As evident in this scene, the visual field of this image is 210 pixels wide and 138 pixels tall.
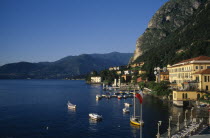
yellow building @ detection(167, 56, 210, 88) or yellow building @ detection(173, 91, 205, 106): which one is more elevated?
yellow building @ detection(167, 56, 210, 88)

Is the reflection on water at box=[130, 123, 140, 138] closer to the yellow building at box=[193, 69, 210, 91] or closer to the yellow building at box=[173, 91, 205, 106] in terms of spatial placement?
the yellow building at box=[173, 91, 205, 106]

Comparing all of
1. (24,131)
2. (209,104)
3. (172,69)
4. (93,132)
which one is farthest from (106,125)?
(172,69)

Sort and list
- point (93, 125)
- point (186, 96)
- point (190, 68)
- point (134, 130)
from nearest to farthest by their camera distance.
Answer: point (134, 130)
point (93, 125)
point (186, 96)
point (190, 68)

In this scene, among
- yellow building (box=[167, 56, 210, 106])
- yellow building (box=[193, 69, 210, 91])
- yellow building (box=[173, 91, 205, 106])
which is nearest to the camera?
yellow building (box=[173, 91, 205, 106])

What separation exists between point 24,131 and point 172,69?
7516 cm

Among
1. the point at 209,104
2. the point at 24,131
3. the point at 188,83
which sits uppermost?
the point at 188,83

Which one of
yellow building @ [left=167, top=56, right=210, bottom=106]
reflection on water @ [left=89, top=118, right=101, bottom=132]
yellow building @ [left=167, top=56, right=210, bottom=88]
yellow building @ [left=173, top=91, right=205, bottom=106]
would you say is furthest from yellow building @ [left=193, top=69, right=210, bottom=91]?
reflection on water @ [left=89, top=118, right=101, bottom=132]

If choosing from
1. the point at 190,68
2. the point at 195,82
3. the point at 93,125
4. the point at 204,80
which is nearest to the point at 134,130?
the point at 93,125

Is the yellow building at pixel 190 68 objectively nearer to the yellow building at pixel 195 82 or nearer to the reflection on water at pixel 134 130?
the yellow building at pixel 195 82

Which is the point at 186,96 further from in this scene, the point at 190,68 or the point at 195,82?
the point at 190,68

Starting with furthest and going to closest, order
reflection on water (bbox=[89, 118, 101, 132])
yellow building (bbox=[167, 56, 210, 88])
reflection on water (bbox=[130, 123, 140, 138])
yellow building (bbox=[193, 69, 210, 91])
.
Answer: yellow building (bbox=[167, 56, 210, 88])
yellow building (bbox=[193, 69, 210, 91])
reflection on water (bbox=[89, 118, 101, 132])
reflection on water (bbox=[130, 123, 140, 138])

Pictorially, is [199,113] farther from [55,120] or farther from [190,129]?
[55,120]

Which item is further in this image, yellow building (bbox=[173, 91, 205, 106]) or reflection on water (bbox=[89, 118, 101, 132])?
yellow building (bbox=[173, 91, 205, 106])

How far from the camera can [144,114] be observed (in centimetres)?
7056
